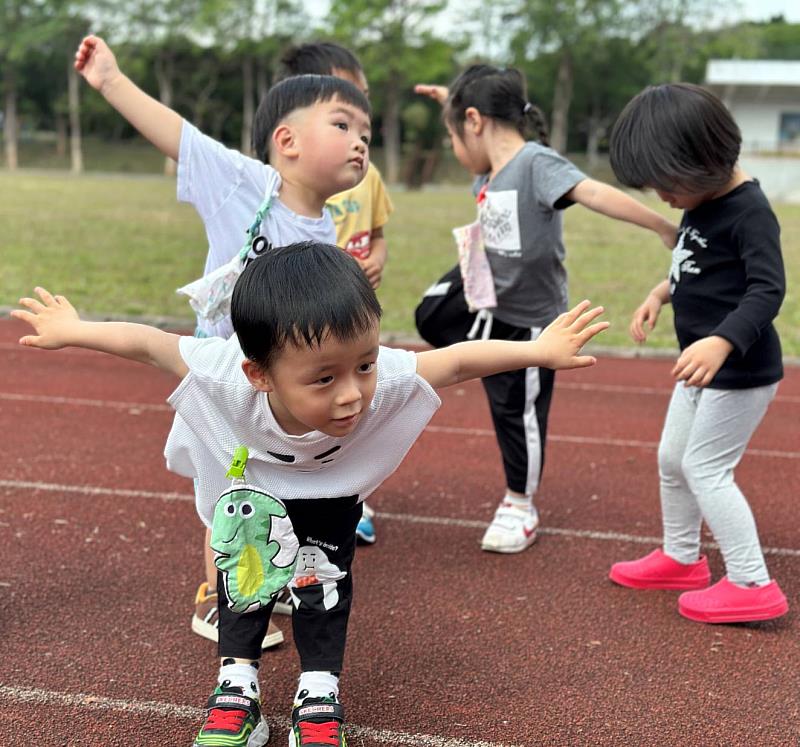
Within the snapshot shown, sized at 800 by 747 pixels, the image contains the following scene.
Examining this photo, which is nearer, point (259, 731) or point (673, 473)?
point (259, 731)

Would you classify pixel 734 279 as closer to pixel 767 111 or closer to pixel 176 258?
pixel 176 258

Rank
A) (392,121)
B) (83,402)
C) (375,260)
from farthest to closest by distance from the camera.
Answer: (392,121) → (83,402) → (375,260)

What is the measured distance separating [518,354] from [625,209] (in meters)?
1.13

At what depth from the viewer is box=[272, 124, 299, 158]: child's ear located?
9.08ft

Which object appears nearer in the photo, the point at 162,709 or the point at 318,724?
the point at 318,724

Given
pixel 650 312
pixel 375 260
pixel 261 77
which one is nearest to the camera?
pixel 650 312

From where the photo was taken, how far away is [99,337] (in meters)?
2.13

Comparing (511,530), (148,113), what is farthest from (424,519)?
(148,113)

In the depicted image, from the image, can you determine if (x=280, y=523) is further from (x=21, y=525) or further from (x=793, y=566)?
(x=793, y=566)

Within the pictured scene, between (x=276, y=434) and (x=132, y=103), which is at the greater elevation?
(x=132, y=103)

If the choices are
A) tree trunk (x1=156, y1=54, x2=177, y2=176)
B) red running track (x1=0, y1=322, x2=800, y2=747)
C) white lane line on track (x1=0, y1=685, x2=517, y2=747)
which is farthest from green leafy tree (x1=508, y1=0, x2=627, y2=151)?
white lane line on track (x1=0, y1=685, x2=517, y2=747)

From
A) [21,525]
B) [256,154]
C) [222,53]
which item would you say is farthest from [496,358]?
[222,53]

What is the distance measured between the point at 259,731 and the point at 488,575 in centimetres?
123

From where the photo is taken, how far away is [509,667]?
2.68 metres
